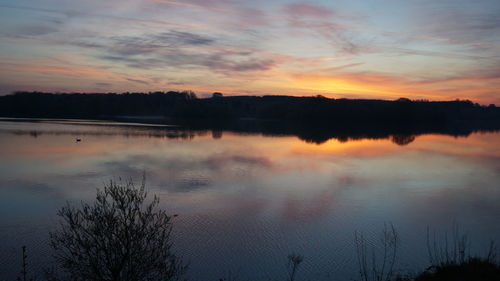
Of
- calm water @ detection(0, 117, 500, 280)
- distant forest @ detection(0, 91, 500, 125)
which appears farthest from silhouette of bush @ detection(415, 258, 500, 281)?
distant forest @ detection(0, 91, 500, 125)

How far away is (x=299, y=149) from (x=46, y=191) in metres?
19.4

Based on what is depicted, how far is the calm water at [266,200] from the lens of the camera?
788 cm

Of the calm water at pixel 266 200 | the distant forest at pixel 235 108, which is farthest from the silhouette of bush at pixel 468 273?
the distant forest at pixel 235 108

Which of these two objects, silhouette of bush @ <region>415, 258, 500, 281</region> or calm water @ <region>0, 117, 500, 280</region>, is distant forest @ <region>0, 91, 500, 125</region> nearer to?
calm water @ <region>0, 117, 500, 280</region>

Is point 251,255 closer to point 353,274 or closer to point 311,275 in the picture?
point 311,275

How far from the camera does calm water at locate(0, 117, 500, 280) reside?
7.88m

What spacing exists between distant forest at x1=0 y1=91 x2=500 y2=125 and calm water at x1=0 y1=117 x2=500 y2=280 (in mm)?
46667

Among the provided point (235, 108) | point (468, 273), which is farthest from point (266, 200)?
point (235, 108)

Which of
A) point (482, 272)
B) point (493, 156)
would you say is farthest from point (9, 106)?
point (482, 272)

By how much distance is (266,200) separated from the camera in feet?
41.1

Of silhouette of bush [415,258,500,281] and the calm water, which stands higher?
silhouette of bush [415,258,500,281]

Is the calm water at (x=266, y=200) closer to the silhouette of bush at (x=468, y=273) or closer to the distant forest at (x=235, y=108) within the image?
the silhouette of bush at (x=468, y=273)

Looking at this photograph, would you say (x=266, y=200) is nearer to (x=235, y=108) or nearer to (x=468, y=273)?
(x=468, y=273)

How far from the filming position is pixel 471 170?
20062 mm
